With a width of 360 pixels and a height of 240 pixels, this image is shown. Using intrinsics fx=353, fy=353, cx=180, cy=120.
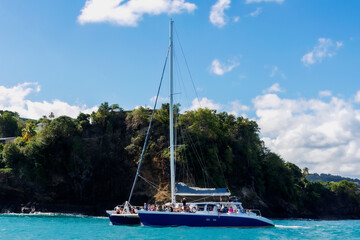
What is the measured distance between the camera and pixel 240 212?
90.1 feet

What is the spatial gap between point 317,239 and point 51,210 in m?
37.9

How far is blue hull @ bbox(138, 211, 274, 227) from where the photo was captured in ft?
86.0

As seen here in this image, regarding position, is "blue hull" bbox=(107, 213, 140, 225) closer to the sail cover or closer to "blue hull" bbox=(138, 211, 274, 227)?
"blue hull" bbox=(138, 211, 274, 227)

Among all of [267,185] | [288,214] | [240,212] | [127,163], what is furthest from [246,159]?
[240,212]

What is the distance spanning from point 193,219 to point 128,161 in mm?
26093

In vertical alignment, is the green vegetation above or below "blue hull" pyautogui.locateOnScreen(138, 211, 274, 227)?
above

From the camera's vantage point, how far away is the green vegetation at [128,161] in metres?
47.4

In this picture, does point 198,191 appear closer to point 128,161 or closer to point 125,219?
point 125,219

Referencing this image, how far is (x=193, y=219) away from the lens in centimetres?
2622

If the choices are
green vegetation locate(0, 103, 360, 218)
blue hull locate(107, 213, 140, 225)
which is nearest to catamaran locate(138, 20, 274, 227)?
blue hull locate(107, 213, 140, 225)

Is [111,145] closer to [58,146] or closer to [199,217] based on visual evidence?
[58,146]

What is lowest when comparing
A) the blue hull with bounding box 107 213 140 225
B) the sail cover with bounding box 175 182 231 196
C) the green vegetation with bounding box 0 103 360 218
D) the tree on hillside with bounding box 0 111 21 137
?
the blue hull with bounding box 107 213 140 225

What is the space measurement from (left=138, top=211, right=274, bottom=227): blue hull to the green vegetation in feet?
60.2

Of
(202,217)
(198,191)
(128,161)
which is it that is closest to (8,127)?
(128,161)
